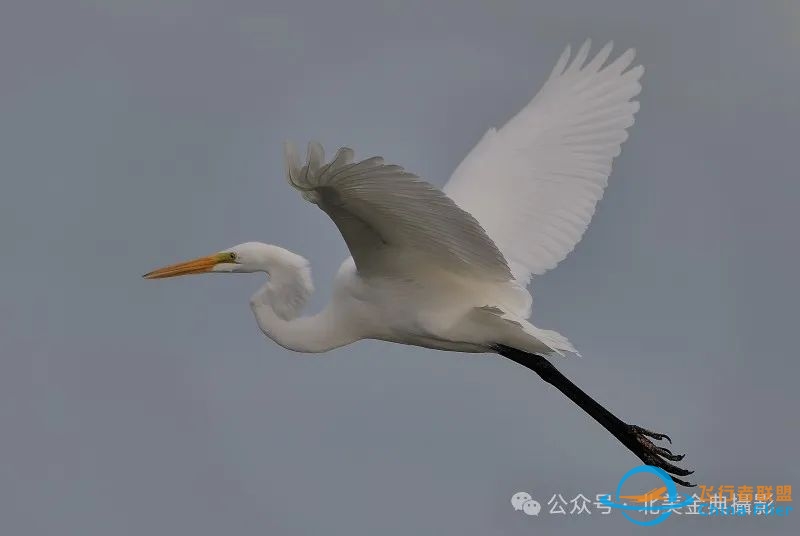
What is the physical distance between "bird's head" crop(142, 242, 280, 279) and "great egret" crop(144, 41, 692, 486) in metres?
0.01

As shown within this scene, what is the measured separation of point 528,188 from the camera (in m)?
12.5

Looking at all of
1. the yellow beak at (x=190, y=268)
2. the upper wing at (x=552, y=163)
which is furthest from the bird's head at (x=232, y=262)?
the upper wing at (x=552, y=163)

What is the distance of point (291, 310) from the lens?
11531 mm

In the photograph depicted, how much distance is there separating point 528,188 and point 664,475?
97.7 inches

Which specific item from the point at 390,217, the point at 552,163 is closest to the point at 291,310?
the point at 390,217

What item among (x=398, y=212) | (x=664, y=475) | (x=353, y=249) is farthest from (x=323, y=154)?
(x=664, y=475)

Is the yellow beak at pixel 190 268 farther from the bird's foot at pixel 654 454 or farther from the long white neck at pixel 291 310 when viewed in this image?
the bird's foot at pixel 654 454

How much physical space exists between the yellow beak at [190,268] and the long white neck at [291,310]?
1.26 feet

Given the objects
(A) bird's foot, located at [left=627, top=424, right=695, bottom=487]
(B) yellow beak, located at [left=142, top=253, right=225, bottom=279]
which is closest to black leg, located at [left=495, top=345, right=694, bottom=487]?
(A) bird's foot, located at [left=627, top=424, right=695, bottom=487]

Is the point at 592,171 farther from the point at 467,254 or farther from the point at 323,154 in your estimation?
the point at 323,154

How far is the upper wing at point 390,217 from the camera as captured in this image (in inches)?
361

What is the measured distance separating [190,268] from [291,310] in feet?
2.91

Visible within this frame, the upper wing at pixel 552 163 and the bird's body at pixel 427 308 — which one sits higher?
the upper wing at pixel 552 163

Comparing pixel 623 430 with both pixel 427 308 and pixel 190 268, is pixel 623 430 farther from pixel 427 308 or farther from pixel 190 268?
pixel 190 268
